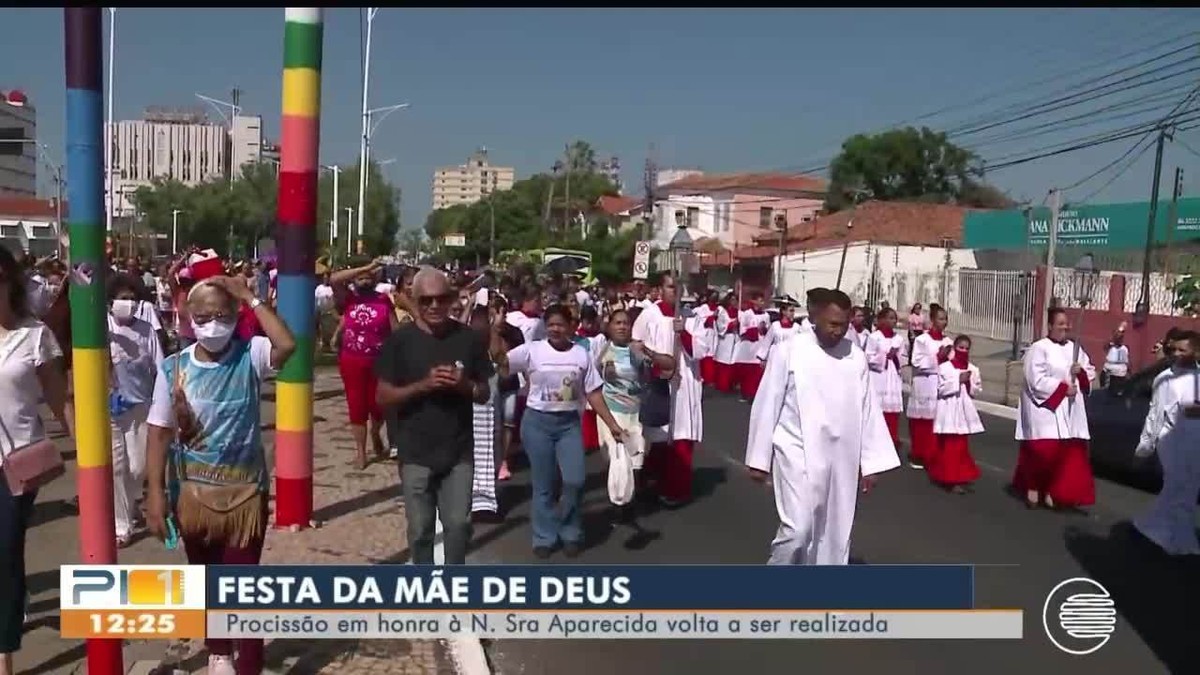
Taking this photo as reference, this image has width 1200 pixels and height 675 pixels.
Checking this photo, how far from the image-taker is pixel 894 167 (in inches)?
1759

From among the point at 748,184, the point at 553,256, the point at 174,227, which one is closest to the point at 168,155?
the point at 174,227

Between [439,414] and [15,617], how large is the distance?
1957mm

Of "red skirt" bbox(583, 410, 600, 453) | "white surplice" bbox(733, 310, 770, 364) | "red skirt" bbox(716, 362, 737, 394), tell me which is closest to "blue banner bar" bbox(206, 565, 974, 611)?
"red skirt" bbox(583, 410, 600, 453)

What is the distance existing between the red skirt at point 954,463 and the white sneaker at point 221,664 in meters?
→ 8.02

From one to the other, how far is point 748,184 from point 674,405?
3182 centimetres

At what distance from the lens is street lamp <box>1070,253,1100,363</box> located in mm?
24219

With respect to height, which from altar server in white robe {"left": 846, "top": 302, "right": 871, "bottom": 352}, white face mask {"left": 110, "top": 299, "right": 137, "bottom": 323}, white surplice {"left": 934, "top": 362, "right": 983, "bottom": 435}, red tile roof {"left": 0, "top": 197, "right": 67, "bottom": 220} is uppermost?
red tile roof {"left": 0, "top": 197, "right": 67, "bottom": 220}

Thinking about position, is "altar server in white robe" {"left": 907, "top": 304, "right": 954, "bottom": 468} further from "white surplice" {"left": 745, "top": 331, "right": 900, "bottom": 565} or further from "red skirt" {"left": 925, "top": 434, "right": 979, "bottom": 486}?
"white surplice" {"left": 745, "top": 331, "right": 900, "bottom": 565}

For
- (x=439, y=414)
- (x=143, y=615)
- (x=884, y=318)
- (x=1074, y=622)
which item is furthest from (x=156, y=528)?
(x=884, y=318)

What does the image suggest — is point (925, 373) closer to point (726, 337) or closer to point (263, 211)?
point (263, 211)

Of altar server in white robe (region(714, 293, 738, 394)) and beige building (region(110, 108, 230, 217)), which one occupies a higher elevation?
beige building (region(110, 108, 230, 217))

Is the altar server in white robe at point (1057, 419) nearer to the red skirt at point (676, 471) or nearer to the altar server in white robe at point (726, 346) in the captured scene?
the red skirt at point (676, 471)

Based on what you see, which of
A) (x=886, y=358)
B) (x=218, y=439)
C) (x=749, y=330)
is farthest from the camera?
(x=749, y=330)

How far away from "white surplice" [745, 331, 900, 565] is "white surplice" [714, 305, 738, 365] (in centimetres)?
1359
